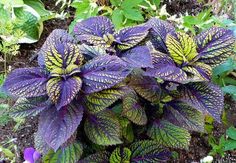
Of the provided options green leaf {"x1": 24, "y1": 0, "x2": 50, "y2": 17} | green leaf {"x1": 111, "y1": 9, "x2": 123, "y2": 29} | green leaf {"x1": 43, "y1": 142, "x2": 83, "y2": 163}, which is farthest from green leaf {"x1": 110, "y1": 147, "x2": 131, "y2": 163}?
green leaf {"x1": 24, "y1": 0, "x2": 50, "y2": 17}

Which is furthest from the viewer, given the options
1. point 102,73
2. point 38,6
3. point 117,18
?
point 38,6

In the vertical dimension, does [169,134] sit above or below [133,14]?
below

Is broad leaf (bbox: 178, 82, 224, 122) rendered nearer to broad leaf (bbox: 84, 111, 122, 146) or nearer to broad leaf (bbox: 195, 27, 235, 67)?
broad leaf (bbox: 195, 27, 235, 67)

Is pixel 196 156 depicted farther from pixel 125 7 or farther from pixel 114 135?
pixel 125 7

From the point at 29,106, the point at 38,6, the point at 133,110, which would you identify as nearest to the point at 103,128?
the point at 133,110

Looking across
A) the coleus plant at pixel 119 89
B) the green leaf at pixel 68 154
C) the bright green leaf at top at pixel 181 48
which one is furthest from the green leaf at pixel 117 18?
the green leaf at pixel 68 154

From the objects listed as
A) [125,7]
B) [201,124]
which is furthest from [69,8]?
[201,124]

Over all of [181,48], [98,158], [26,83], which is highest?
[181,48]

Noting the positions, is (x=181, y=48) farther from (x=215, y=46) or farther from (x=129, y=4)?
(x=129, y=4)

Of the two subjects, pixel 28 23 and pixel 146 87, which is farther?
pixel 28 23
